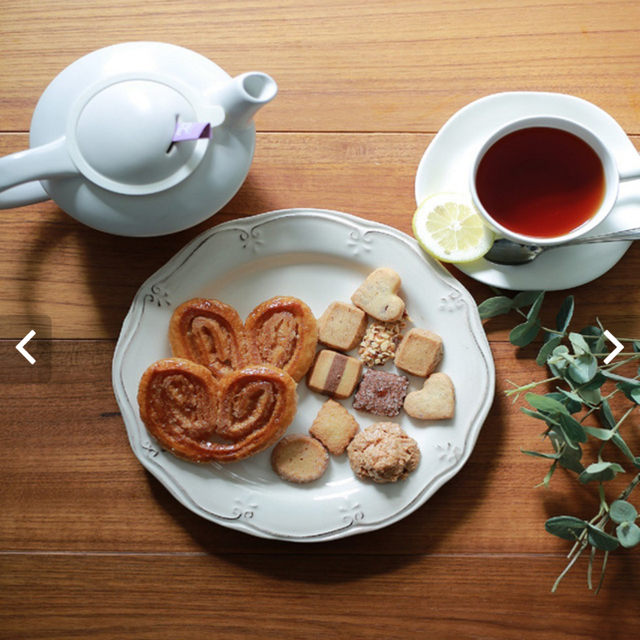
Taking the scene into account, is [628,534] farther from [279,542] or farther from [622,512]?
[279,542]

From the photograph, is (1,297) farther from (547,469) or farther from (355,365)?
(547,469)

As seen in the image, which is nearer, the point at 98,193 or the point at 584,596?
the point at 98,193

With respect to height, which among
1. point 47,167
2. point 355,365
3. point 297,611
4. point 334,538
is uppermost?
point 47,167

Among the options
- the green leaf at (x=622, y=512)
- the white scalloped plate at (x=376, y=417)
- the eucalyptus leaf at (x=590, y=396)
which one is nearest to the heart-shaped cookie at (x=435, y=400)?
the white scalloped plate at (x=376, y=417)

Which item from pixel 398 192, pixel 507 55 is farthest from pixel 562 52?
pixel 398 192

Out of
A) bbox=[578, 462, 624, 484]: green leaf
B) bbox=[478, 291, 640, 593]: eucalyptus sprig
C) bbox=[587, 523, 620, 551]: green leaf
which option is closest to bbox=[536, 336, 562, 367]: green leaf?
bbox=[478, 291, 640, 593]: eucalyptus sprig

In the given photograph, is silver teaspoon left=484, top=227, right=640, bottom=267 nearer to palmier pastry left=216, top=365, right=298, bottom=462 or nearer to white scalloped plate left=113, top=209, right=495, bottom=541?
white scalloped plate left=113, top=209, right=495, bottom=541

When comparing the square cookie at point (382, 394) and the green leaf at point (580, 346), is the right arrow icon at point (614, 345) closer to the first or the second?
the green leaf at point (580, 346)
